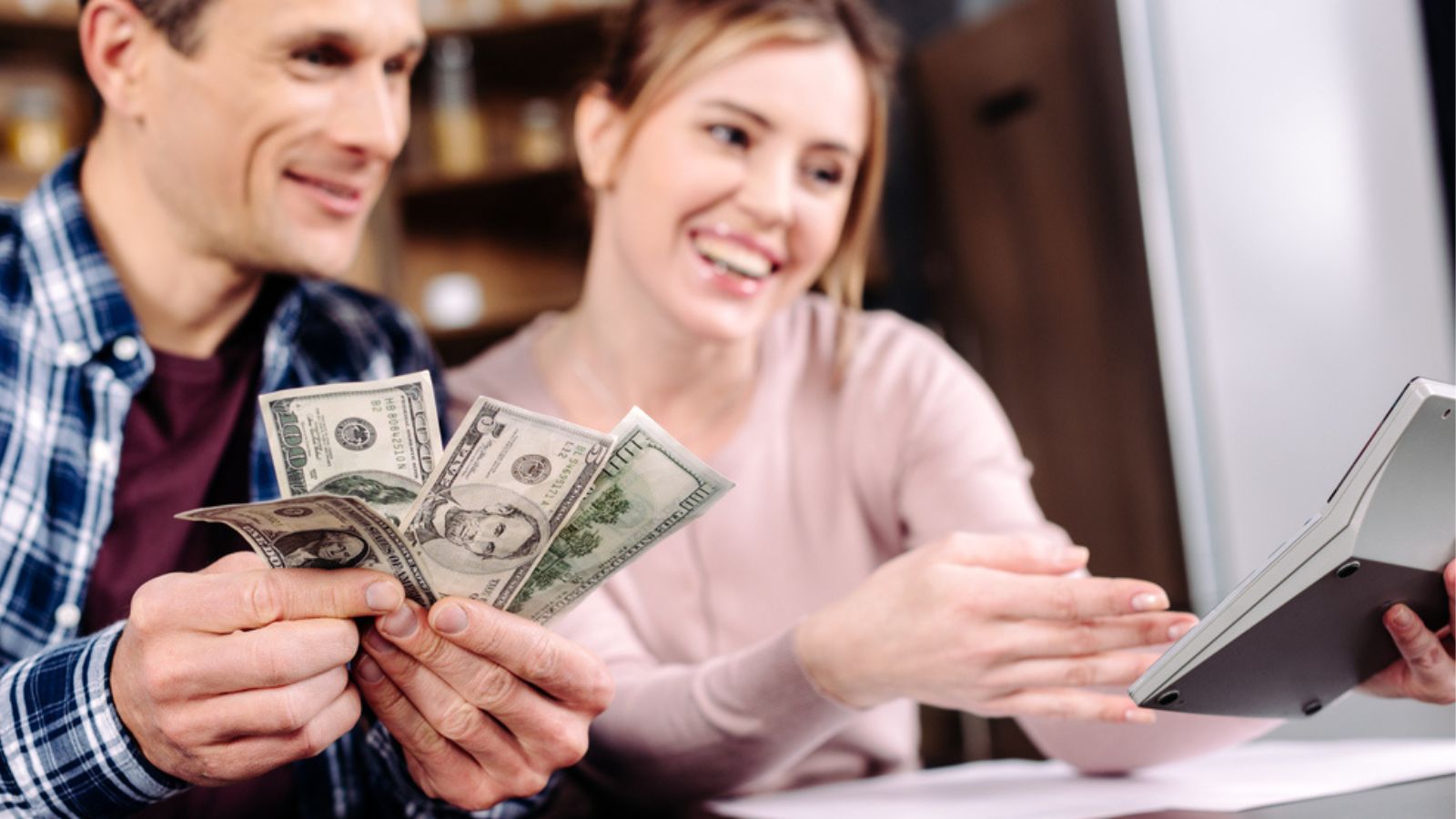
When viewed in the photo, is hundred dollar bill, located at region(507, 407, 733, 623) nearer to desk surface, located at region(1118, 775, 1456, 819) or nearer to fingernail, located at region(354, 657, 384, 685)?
fingernail, located at region(354, 657, 384, 685)

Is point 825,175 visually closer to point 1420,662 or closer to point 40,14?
point 1420,662

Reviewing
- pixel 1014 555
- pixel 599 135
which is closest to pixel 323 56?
pixel 599 135

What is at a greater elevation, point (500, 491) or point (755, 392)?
point (500, 491)

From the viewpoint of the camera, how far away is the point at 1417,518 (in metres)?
0.84

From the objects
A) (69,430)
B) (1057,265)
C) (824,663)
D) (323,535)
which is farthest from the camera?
(1057,265)

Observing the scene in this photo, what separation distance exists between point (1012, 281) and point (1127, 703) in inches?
89.9

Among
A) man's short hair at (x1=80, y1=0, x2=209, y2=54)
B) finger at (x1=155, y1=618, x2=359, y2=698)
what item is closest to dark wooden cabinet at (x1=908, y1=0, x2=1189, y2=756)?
man's short hair at (x1=80, y1=0, x2=209, y2=54)

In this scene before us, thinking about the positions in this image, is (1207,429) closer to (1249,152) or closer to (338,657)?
(1249,152)

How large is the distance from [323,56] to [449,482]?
28.6 inches

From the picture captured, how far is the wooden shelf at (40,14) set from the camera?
9.17 feet

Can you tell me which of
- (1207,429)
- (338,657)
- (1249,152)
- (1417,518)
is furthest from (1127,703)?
(1249,152)

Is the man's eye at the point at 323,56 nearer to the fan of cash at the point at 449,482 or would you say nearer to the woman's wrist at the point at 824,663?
the fan of cash at the point at 449,482

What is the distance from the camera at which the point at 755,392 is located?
1587 mm

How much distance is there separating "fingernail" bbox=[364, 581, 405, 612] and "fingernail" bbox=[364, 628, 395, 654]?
0.17 feet
